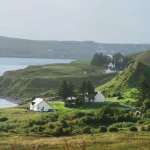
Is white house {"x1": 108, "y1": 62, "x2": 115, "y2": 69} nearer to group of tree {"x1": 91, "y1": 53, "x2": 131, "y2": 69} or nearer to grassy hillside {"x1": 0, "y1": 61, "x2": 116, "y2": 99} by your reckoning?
group of tree {"x1": 91, "y1": 53, "x2": 131, "y2": 69}

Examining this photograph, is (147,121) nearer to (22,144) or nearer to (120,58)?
(22,144)

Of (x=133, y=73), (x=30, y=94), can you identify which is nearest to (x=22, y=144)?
(x=133, y=73)

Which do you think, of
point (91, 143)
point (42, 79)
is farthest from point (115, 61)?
point (91, 143)

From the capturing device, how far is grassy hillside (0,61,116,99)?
389ft

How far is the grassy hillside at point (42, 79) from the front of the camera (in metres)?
119

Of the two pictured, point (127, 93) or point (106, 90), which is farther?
point (106, 90)

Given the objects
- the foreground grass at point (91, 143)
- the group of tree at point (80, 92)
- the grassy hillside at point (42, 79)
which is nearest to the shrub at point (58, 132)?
the foreground grass at point (91, 143)

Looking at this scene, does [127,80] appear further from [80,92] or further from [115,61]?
[115,61]

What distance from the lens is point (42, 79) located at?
414 ft

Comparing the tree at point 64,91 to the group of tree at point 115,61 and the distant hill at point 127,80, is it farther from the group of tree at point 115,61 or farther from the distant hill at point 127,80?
the group of tree at point 115,61

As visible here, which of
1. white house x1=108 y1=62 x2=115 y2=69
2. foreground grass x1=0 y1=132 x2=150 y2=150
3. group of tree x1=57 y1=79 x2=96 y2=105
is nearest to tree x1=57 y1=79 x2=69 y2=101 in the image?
group of tree x1=57 y1=79 x2=96 y2=105

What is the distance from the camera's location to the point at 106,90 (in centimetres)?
8019

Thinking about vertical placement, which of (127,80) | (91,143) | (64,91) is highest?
(127,80)

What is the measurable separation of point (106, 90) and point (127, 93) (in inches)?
359
